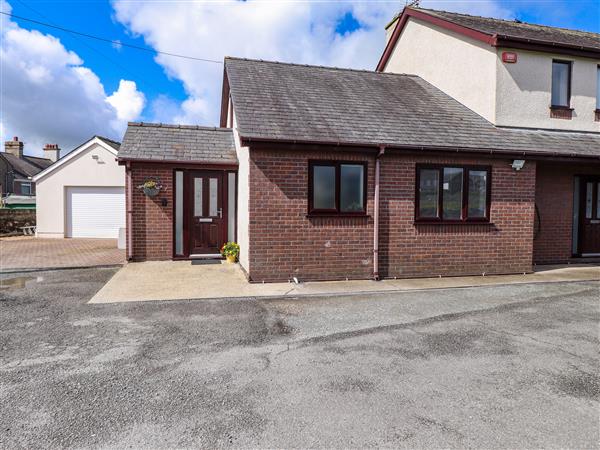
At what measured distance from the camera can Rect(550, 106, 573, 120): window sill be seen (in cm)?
1082

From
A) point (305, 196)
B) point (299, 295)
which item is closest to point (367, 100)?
point (305, 196)

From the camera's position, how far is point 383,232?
888cm

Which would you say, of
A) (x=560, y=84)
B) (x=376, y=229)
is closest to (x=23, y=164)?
(x=376, y=229)

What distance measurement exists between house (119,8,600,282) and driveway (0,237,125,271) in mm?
1644

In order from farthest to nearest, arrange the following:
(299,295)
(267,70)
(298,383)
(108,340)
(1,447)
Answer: (267,70) → (299,295) → (108,340) → (298,383) → (1,447)

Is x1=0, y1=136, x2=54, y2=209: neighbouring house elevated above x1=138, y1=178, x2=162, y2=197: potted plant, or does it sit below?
above

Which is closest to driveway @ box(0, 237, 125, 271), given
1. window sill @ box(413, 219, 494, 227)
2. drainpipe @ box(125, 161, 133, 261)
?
drainpipe @ box(125, 161, 133, 261)

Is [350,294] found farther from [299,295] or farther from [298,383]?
[298,383]

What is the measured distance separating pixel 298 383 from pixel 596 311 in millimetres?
5326

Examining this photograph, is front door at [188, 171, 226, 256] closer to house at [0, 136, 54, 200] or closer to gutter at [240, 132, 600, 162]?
gutter at [240, 132, 600, 162]

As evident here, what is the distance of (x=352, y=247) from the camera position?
876cm

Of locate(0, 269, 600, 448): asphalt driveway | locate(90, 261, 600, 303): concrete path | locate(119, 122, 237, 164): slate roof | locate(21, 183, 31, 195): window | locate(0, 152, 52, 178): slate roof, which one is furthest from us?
locate(21, 183, 31, 195): window

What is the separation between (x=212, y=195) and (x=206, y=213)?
517 millimetres

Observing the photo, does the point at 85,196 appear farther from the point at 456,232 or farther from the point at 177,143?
the point at 456,232
